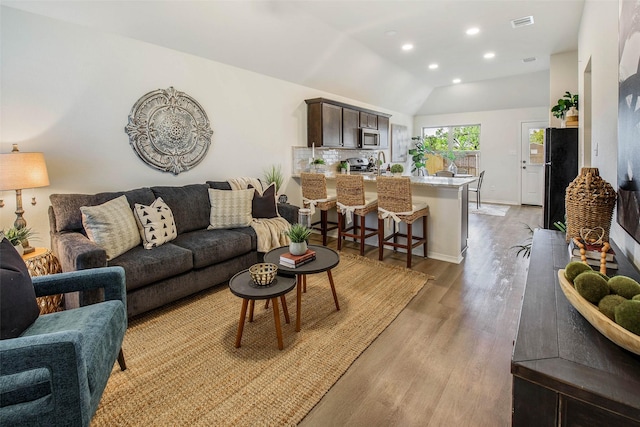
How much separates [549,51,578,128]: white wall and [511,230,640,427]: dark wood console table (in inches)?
224

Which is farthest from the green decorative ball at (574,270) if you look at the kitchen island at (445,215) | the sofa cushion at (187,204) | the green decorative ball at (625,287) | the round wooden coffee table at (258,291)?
the sofa cushion at (187,204)

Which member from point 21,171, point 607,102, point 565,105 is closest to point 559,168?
point 565,105

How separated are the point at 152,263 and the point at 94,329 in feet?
3.57

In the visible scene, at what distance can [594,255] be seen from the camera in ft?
4.67

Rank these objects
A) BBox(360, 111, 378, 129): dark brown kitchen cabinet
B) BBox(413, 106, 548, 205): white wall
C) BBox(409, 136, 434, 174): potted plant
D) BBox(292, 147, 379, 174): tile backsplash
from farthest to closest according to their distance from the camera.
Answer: BBox(409, 136, 434, 174): potted plant, BBox(413, 106, 548, 205): white wall, BBox(360, 111, 378, 129): dark brown kitchen cabinet, BBox(292, 147, 379, 174): tile backsplash

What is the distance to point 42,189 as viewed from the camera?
281 centimetres

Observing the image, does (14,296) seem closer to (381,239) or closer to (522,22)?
(381,239)

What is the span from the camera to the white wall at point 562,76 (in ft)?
17.2

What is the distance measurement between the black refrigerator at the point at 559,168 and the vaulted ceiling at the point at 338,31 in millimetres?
1477

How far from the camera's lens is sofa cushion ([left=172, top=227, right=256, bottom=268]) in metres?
2.93

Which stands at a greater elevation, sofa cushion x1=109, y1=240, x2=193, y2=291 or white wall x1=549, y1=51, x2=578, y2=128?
white wall x1=549, y1=51, x2=578, y2=128

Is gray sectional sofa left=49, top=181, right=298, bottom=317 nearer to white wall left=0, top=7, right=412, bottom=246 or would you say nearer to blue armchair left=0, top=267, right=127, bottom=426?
white wall left=0, top=7, right=412, bottom=246

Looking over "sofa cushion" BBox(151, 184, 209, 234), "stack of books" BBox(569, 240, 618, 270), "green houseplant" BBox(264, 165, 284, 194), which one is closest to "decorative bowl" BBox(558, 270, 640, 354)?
"stack of books" BBox(569, 240, 618, 270)

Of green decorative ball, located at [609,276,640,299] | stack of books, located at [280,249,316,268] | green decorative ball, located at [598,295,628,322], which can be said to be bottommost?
stack of books, located at [280,249,316,268]
